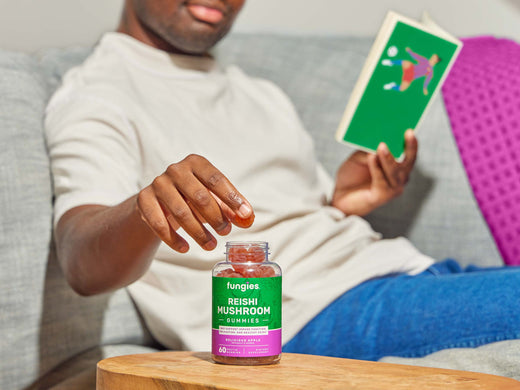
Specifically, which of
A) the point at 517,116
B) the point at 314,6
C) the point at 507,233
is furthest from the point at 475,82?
the point at 314,6

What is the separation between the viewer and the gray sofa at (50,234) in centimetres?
96

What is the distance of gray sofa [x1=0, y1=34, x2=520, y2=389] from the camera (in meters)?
0.96

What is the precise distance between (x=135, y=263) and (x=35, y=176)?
321 millimetres

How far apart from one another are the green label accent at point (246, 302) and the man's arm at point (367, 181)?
0.62 metres

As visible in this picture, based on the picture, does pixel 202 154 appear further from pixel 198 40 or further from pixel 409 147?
pixel 409 147

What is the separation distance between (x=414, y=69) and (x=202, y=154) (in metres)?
0.38

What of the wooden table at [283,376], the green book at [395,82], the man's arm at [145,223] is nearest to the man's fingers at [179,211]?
the man's arm at [145,223]

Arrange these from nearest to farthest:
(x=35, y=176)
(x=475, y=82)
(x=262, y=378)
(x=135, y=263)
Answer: (x=262, y=378)
(x=135, y=263)
(x=35, y=176)
(x=475, y=82)

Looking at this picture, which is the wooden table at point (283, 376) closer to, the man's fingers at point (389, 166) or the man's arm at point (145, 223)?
the man's arm at point (145, 223)

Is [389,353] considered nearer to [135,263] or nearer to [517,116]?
[135,263]

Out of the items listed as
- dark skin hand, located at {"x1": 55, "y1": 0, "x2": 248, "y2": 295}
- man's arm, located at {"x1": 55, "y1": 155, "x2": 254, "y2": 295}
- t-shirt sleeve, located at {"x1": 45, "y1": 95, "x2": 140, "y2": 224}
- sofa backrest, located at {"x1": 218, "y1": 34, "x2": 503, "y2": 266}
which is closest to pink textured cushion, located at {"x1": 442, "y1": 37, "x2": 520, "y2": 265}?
sofa backrest, located at {"x1": 218, "y1": 34, "x2": 503, "y2": 266}

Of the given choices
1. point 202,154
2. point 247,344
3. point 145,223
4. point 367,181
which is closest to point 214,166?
point 145,223

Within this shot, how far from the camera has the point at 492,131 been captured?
137 centimetres

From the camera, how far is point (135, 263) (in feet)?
2.65
